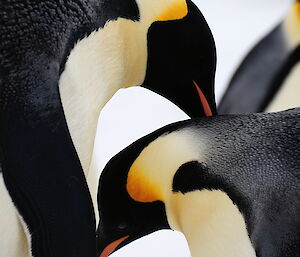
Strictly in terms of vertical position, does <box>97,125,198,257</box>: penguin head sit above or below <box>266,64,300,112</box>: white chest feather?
above

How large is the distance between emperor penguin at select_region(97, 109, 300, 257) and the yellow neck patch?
0.18 metres

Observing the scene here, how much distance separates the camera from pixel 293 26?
1899mm

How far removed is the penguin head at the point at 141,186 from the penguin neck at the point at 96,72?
0.06 meters

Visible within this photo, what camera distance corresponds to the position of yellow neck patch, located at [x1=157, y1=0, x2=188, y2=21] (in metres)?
1.24

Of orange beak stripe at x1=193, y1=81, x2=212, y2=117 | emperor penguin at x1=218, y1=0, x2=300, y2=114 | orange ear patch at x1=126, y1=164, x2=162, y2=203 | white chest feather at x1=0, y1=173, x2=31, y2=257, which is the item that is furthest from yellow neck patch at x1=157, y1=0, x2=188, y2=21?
emperor penguin at x1=218, y1=0, x2=300, y2=114

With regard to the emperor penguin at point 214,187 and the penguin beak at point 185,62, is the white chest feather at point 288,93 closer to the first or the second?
the penguin beak at point 185,62

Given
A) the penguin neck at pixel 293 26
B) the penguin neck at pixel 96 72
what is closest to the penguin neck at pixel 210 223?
the penguin neck at pixel 96 72

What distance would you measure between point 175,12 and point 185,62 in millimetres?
79

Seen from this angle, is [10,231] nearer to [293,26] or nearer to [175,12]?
[175,12]

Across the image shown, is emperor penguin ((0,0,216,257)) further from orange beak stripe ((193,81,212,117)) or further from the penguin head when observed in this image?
orange beak stripe ((193,81,212,117))

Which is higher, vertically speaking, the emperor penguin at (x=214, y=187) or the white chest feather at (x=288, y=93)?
the emperor penguin at (x=214, y=187)

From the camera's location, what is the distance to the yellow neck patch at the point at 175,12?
124 centimetres

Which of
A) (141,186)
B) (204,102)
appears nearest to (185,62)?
(204,102)

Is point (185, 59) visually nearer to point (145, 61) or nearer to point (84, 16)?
point (145, 61)
